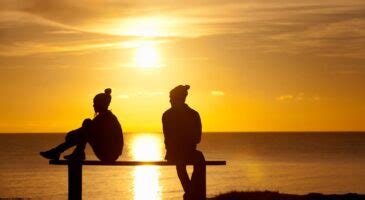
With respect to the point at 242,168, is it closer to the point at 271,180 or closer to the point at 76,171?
the point at 271,180

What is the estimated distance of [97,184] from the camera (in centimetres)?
8556

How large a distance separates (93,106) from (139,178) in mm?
87257

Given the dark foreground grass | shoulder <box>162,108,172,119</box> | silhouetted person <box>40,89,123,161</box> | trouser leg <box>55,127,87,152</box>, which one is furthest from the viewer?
the dark foreground grass

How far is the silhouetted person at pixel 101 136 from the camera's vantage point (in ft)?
42.6

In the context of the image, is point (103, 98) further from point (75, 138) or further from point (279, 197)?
point (279, 197)

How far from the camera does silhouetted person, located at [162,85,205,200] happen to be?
A: 41.9 feet

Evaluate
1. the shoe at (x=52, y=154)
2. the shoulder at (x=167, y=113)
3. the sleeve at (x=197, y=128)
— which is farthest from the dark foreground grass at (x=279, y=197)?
the shoe at (x=52, y=154)

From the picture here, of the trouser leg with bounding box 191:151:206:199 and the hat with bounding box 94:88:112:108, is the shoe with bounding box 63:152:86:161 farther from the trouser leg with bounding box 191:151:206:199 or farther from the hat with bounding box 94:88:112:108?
the trouser leg with bounding box 191:151:206:199

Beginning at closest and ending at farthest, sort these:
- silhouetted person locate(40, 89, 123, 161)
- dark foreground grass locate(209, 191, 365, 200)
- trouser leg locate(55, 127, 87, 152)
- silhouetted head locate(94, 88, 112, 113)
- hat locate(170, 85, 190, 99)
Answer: trouser leg locate(55, 127, 87, 152), hat locate(170, 85, 190, 99), silhouetted person locate(40, 89, 123, 161), silhouetted head locate(94, 88, 112, 113), dark foreground grass locate(209, 191, 365, 200)

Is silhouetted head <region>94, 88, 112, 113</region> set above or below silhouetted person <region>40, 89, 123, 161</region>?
above

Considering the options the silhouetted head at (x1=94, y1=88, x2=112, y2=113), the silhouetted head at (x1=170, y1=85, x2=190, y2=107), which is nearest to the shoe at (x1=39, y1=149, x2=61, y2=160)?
the silhouetted head at (x1=94, y1=88, x2=112, y2=113)

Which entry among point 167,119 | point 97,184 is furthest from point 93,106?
point 97,184

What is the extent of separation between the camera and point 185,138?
1277cm

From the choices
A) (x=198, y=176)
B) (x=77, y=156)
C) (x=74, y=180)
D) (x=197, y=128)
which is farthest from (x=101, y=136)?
(x=198, y=176)
